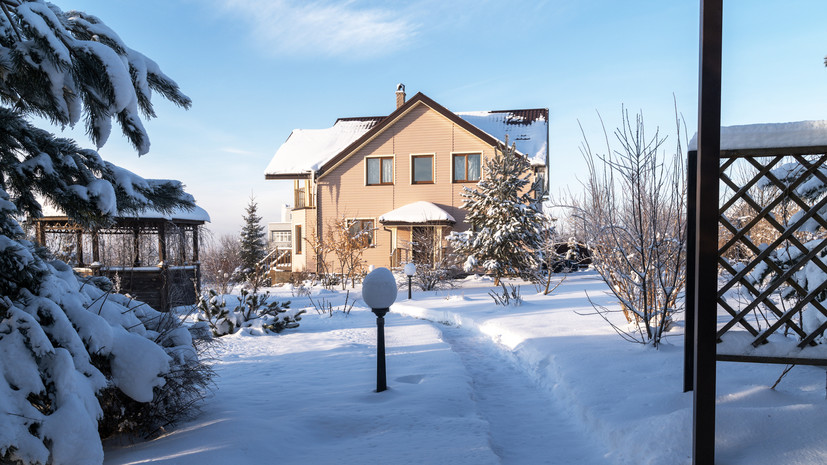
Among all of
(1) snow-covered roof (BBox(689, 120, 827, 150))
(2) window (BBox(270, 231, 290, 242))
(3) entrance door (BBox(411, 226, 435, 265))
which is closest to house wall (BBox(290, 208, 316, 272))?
(3) entrance door (BBox(411, 226, 435, 265))

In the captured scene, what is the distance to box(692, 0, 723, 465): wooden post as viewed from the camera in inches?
120

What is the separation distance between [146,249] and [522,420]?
14506mm

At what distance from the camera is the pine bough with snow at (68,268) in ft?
9.21

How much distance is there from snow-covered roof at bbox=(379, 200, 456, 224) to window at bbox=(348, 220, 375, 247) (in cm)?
97

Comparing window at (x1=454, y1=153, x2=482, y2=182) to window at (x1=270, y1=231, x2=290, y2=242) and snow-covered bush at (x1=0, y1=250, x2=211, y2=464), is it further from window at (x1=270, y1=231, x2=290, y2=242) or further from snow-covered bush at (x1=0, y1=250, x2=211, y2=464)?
window at (x1=270, y1=231, x2=290, y2=242)

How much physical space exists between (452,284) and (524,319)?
25.5ft

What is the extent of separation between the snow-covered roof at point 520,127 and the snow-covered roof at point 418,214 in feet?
14.3

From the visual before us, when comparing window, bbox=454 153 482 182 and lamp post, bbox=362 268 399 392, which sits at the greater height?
window, bbox=454 153 482 182

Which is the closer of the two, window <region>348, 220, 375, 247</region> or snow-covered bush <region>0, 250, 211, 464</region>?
snow-covered bush <region>0, 250, 211, 464</region>

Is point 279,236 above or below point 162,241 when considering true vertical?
below

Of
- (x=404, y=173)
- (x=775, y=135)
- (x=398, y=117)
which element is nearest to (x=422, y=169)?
(x=404, y=173)

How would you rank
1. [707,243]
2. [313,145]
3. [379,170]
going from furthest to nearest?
[313,145] < [379,170] < [707,243]

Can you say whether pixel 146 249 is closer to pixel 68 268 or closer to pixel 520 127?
pixel 68 268

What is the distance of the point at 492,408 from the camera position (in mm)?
5051
